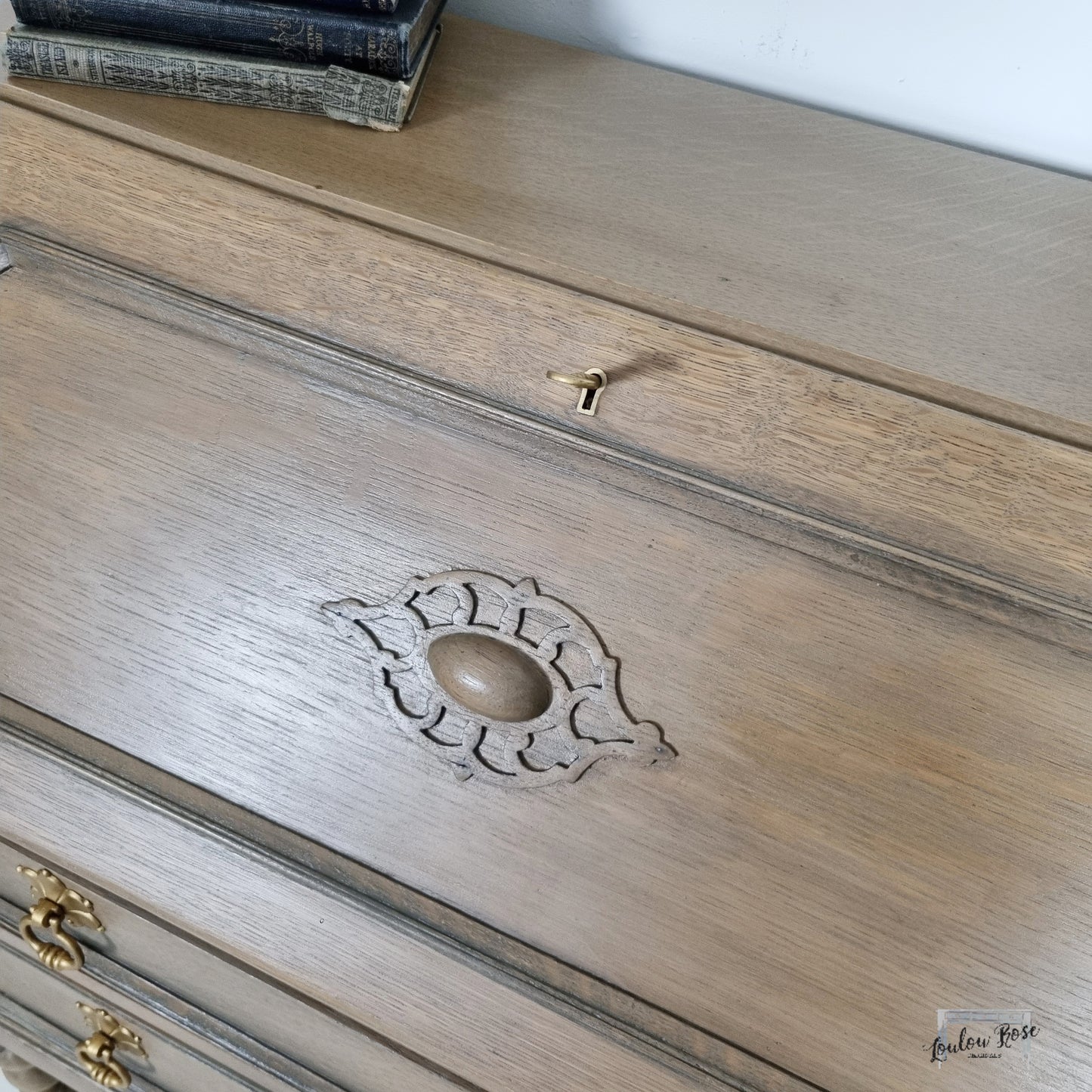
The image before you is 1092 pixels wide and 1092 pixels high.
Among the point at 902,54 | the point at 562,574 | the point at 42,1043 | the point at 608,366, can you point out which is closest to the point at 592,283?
the point at 608,366

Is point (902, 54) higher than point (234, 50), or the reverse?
point (902, 54)

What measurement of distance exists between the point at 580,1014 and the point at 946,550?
354 millimetres

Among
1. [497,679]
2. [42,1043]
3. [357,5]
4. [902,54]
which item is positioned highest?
[902,54]

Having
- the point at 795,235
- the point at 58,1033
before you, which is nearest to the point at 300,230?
the point at 795,235

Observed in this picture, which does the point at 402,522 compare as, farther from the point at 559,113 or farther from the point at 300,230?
the point at 559,113

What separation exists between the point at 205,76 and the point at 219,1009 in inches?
26.6

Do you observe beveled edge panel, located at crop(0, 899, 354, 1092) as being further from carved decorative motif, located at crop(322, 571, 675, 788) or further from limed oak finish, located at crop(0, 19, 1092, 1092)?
carved decorative motif, located at crop(322, 571, 675, 788)

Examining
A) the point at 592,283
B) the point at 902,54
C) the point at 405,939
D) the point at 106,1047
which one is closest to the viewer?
the point at 592,283

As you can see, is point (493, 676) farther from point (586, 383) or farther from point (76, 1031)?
point (76, 1031)

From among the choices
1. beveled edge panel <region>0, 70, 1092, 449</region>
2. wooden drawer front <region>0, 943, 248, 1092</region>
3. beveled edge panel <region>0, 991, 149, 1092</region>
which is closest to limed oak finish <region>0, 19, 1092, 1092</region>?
beveled edge panel <region>0, 70, 1092, 449</region>

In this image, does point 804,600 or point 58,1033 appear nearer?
point 804,600

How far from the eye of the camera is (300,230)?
0.55 meters

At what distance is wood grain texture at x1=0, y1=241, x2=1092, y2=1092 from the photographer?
1.72ft

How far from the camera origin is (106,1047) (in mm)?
893
